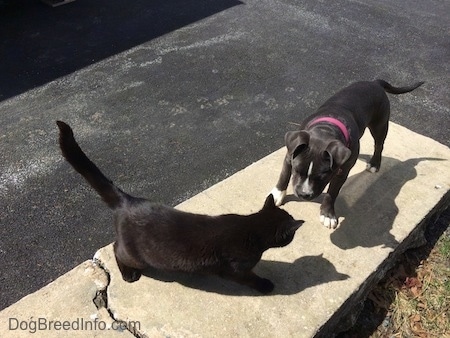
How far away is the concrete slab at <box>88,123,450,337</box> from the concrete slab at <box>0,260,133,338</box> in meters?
0.10

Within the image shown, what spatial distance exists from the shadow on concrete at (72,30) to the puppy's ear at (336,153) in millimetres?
4731

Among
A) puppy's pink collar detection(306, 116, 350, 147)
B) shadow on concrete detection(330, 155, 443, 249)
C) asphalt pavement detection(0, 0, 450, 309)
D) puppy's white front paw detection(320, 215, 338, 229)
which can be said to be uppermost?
puppy's pink collar detection(306, 116, 350, 147)

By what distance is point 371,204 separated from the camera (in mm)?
4246

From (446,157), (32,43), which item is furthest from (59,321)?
(32,43)

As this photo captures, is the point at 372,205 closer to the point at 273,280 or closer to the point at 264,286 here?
the point at 273,280

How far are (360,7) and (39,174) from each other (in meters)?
7.53

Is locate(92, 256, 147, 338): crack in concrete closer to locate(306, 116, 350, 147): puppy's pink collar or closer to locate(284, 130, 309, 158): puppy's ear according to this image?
locate(284, 130, 309, 158): puppy's ear

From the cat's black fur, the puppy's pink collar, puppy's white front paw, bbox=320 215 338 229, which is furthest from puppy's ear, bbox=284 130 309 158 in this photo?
puppy's white front paw, bbox=320 215 338 229

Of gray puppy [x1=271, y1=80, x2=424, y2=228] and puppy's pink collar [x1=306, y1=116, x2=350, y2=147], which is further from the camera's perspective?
puppy's pink collar [x1=306, y1=116, x2=350, y2=147]

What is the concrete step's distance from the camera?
3.11 meters

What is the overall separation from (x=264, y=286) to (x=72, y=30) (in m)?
6.31

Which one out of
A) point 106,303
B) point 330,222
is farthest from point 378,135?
point 106,303

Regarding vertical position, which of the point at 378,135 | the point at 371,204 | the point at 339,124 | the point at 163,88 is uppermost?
the point at 339,124

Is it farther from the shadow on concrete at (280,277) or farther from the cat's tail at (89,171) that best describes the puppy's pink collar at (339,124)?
the cat's tail at (89,171)
